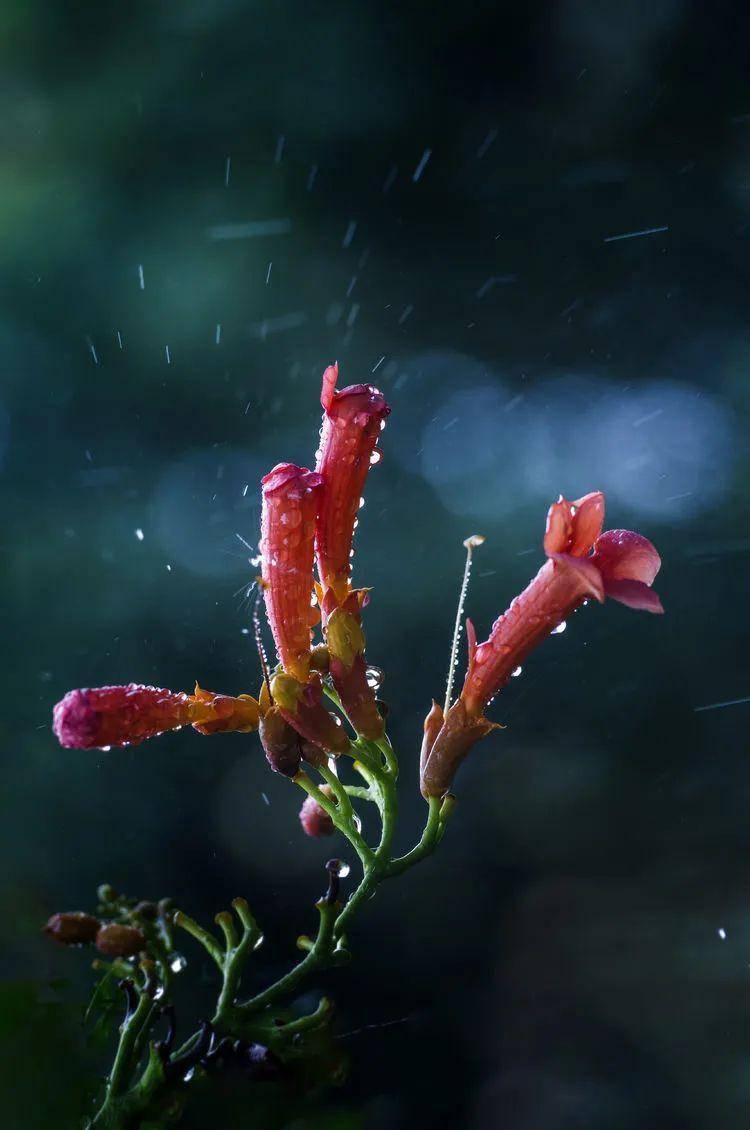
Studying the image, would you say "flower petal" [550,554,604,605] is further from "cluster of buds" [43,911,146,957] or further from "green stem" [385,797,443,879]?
"cluster of buds" [43,911,146,957]

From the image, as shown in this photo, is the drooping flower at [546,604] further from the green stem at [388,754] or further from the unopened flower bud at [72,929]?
the unopened flower bud at [72,929]

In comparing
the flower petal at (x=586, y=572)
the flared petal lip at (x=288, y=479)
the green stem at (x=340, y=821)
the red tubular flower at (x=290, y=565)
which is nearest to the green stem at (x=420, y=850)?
the green stem at (x=340, y=821)

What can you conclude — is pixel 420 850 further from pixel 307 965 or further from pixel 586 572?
pixel 586 572

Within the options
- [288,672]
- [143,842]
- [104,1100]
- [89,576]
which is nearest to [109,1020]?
[104,1100]

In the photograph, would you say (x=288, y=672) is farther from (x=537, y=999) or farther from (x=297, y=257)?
(x=297, y=257)

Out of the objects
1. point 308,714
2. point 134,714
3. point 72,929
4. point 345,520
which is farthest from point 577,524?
point 72,929

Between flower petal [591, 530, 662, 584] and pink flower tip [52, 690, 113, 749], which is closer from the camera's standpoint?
pink flower tip [52, 690, 113, 749]

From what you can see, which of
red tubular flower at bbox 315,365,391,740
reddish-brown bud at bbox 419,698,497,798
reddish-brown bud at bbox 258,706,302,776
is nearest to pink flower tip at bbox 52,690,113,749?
reddish-brown bud at bbox 258,706,302,776
